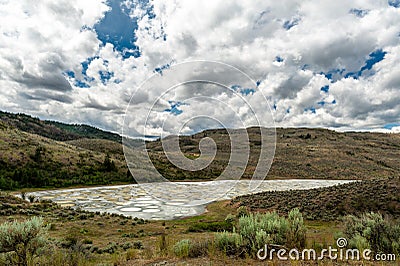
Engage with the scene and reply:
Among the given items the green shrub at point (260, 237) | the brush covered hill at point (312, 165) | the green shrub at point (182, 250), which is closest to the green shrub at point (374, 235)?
the green shrub at point (260, 237)

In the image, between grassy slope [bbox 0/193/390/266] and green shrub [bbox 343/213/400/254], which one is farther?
grassy slope [bbox 0/193/390/266]

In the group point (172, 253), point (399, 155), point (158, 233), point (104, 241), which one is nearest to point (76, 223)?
point (104, 241)

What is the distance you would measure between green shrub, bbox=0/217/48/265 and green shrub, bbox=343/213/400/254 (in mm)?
6682

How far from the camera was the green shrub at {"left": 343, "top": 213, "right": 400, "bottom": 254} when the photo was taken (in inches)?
222

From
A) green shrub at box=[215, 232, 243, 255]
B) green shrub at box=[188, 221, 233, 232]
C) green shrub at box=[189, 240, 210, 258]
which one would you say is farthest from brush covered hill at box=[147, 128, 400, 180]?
green shrub at box=[215, 232, 243, 255]

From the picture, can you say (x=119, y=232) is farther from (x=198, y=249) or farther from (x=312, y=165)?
(x=312, y=165)

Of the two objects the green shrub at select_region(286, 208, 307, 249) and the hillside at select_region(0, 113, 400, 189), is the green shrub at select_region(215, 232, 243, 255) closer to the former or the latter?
the green shrub at select_region(286, 208, 307, 249)

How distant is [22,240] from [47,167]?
108 feet

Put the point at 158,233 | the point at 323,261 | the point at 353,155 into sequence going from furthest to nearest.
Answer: the point at 353,155
the point at 158,233
the point at 323,261

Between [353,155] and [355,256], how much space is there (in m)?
76.7

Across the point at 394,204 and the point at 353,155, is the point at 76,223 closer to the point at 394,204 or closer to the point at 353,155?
the point at 394,204

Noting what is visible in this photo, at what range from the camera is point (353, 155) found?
71062 millimetres

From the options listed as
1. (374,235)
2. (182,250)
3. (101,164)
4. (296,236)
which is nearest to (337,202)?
(374,235)

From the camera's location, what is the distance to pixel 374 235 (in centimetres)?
619
